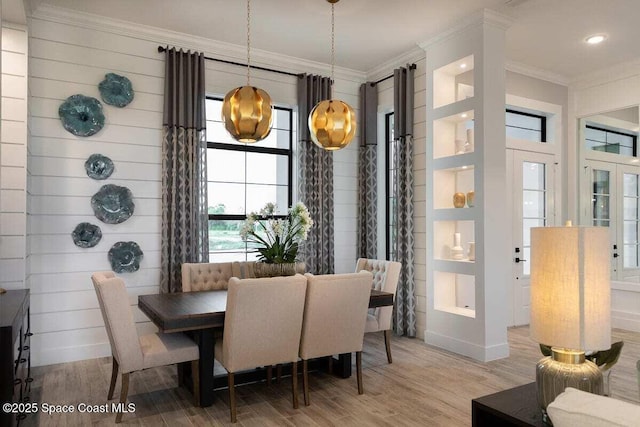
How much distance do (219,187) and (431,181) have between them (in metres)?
2.36

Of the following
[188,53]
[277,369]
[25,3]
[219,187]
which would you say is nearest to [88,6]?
[25,3]

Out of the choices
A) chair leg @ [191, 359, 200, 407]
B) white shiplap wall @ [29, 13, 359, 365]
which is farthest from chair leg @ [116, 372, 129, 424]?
white shiplap wall @ [29, 13, 359, 365]

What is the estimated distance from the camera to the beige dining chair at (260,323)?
2.90 metres

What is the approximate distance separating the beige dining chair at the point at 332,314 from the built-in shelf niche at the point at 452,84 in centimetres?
255

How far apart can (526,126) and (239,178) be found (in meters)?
3.75

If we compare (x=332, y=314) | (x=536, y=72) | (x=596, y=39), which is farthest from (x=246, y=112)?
(x=536, y=72)

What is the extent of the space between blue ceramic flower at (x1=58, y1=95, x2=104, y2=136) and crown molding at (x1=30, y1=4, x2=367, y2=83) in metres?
0.73

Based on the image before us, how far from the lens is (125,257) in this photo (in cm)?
449

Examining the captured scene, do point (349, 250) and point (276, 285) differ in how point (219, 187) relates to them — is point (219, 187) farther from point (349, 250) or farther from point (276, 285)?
point (276, 285)

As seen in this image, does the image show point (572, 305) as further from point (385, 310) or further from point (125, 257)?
point (125, 257)

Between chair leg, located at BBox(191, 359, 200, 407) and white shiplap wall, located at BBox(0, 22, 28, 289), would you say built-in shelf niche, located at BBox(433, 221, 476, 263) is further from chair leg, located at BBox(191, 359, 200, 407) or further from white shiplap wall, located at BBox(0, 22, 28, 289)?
white shiplap wall, located at BBox(0, 22, 28, 289)

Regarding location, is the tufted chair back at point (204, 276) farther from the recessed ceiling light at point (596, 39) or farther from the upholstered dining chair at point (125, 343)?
the recessed ceiling light at point (596, 39)

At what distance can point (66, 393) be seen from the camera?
346 cm

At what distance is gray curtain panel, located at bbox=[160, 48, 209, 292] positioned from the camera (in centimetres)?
462
